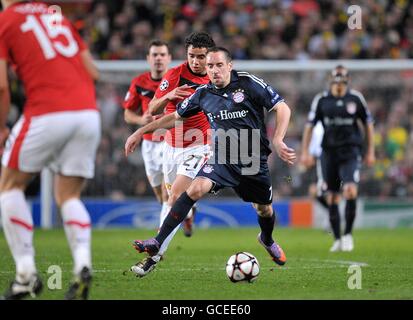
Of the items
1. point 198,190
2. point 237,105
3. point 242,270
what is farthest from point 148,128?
point 242,270

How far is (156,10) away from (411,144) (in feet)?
25.1

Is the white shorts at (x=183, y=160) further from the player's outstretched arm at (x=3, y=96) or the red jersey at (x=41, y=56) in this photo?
the player's outstretched arm at (x=3, y=96)

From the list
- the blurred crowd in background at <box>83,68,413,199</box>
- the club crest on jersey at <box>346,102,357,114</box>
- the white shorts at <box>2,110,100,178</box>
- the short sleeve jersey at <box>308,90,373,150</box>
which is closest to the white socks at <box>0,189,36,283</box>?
the white shorts at <box>2,110,100,178</box>

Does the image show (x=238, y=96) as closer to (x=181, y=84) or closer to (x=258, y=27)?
(x=181, y=84)

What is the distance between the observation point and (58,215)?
19594 mm

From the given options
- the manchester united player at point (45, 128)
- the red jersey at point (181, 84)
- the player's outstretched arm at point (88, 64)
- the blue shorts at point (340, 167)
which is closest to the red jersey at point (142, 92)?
the red jersey at point (181, 84)

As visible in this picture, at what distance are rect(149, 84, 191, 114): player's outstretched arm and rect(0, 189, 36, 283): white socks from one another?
3.20 metres

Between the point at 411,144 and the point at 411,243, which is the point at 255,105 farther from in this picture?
the point at 411,144

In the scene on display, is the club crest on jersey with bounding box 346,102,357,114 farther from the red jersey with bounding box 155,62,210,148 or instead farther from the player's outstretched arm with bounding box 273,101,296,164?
the player's outstretched arm with bounding box 273,101,296,164

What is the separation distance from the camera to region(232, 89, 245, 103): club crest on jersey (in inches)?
361

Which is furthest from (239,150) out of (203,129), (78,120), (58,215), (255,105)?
(58,215)

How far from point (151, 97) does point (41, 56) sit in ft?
19.2

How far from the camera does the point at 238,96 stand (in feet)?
30.1

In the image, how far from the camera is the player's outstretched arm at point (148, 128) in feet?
28.9
